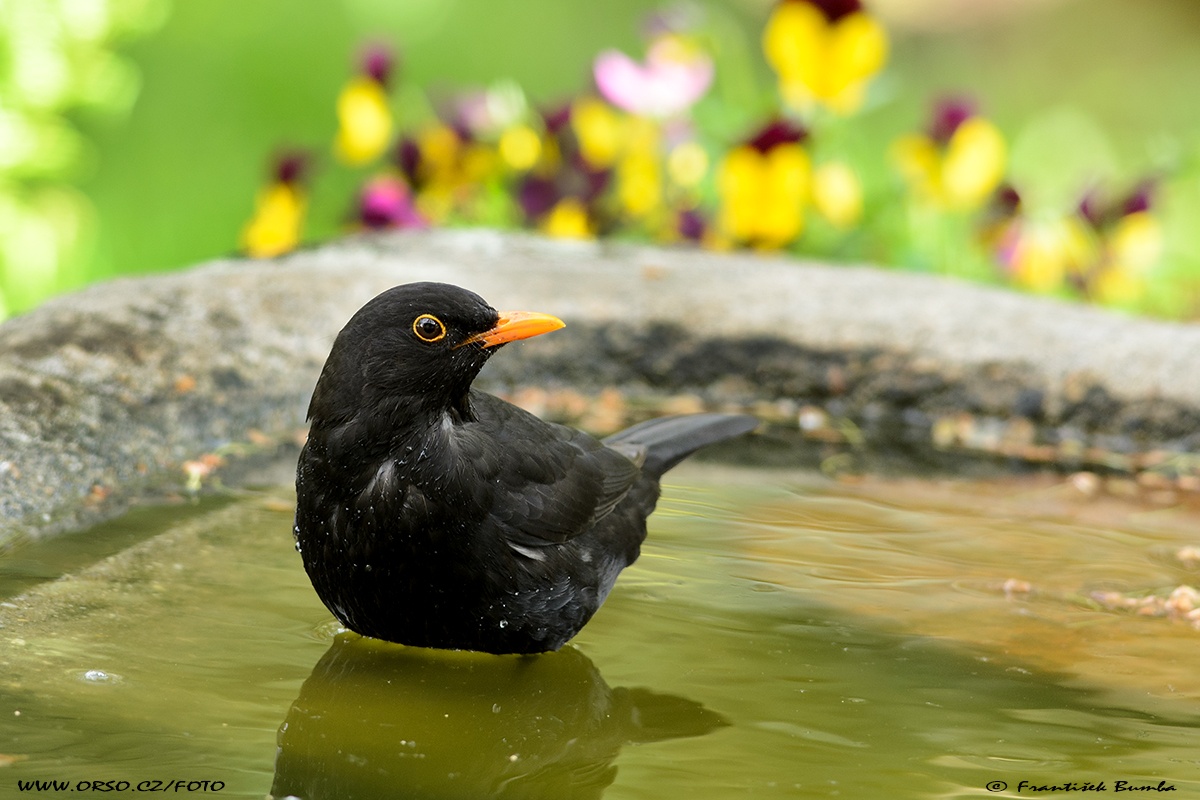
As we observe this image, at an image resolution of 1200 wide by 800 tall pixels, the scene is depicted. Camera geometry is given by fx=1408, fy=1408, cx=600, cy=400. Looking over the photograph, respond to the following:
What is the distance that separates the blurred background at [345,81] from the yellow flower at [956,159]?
333 mm

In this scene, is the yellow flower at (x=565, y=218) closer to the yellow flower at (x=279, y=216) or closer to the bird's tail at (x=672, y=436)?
the yellow flower at (x=279, y=216)

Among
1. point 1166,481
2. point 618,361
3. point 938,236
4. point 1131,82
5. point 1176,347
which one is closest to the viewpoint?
point 1166,481

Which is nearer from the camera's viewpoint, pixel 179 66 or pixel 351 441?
pixel 351 441

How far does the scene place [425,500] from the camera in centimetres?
266

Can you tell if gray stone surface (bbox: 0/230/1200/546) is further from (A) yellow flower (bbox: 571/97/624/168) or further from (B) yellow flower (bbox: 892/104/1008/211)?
(A) yellow flower (bbox: 571/97/624/168)

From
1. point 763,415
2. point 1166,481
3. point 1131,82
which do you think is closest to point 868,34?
point 763,415

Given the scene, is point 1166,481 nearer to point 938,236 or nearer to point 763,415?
point 763,415

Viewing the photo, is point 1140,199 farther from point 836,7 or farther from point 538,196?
point 538,196

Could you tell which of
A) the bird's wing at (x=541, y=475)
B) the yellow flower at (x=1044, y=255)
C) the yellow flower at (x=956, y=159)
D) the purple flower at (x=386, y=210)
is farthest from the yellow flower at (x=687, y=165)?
the bird's wing at (x=541, y=475)

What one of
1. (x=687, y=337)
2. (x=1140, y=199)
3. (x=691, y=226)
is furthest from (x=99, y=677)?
(x=1140, y=199)

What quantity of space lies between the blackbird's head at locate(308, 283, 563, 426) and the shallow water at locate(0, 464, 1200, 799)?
49 cm

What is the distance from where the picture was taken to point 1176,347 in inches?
183

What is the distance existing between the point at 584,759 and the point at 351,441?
30.7 inches

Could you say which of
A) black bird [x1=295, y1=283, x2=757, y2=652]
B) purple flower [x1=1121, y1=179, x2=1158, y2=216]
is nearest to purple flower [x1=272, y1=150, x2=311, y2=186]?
purple flower [x1=1121, y1=179, x2=1158, y2=216]
